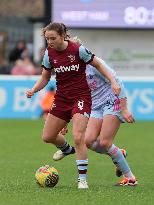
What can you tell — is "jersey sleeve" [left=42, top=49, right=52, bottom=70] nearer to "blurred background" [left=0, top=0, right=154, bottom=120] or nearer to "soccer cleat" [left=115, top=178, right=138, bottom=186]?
"soccer cleat" [left=115, top=178, right=138, bottom=186]

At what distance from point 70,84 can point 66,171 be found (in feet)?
8.28

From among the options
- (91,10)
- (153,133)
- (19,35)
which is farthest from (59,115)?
(19,35)

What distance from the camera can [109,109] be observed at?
1126 centimetres

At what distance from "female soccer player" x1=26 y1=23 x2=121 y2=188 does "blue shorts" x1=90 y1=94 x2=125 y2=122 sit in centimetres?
24

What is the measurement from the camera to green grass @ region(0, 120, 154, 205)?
32.3 ft

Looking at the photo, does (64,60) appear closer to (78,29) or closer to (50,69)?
(50,69)

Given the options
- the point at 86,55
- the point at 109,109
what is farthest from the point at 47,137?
the point at 86,55

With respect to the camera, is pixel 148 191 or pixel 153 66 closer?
pixel 148 191

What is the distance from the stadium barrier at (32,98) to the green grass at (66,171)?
1743mm

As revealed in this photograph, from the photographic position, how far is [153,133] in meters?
20.3

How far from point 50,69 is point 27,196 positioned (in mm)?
1951

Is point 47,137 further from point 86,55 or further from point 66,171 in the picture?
point 66,171

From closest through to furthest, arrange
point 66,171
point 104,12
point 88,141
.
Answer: point 88,141 < point 66,171 < point 104,12

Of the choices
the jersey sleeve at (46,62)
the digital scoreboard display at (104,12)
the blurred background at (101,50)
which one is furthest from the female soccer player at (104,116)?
the digital scoreboard display at (104,12)
